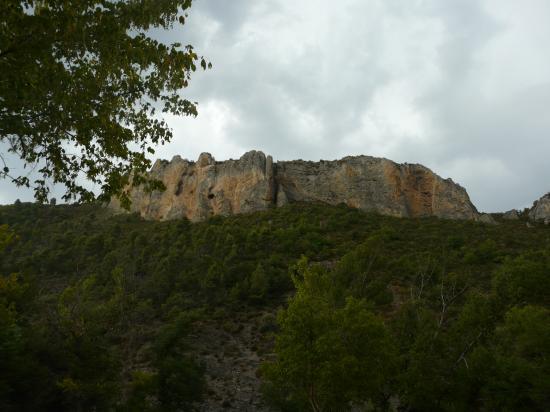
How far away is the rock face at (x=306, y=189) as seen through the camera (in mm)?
66250

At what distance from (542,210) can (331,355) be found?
2438 inches

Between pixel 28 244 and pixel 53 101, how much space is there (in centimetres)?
5442

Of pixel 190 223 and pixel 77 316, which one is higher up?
pixel 190 223

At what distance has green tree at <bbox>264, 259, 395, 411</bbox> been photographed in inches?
570

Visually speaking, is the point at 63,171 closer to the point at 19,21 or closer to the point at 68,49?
the point at 68,49

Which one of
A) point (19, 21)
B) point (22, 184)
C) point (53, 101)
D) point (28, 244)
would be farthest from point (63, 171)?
point (28, 244)

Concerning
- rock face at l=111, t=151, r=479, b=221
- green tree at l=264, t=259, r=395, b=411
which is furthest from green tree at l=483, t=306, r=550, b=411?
rock face at l=111, t=151, r=479, b=221

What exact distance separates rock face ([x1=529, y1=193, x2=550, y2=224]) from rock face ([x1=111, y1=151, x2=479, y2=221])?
787cm

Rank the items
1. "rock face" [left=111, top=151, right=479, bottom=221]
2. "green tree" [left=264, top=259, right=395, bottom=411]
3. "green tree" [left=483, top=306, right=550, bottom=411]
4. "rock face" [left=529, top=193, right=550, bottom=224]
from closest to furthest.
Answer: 1. "green tree" [left=264, top=259, right=395, bottom=411]
2. "green tree" [left=483, top=306, right=550, bottom=411]
3. "rock face" [left=529, top=193, right=550, bottom=224]
4. "rock face" [left=111, top=151, right=479, bottom=221]

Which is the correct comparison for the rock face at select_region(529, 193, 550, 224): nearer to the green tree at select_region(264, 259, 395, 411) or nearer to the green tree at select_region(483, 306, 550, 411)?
the green tree at select_region(483, 306, 550, 411)

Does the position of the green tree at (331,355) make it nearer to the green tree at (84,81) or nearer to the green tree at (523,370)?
the green tree at (523,370)

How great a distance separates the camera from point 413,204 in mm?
67875

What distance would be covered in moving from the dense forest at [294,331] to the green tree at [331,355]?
0.05 metres

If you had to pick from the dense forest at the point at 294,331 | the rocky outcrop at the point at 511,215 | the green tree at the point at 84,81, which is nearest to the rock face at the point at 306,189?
the rocky outcrop at the point at 511,215
